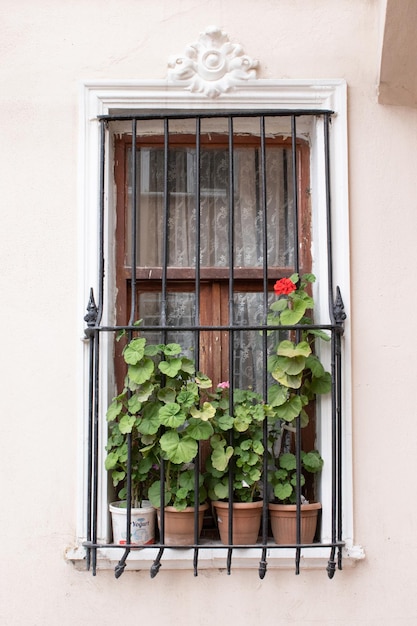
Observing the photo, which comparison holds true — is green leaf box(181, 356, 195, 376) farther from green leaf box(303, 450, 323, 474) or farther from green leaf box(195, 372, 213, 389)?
green leaf box(303, 450, 323, 474)

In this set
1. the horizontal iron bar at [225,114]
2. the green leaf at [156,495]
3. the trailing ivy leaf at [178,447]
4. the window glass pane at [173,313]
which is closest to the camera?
the trailing ivy leaf at [178,447]

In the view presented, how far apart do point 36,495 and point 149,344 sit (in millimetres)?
741

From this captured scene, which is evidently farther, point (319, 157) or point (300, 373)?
point (319, 157)

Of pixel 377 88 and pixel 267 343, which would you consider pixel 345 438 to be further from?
pixel 377 88

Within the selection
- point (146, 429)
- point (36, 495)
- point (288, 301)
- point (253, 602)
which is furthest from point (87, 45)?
point (253, 602)

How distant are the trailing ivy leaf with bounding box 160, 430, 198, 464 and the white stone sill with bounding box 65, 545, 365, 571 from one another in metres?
0.39

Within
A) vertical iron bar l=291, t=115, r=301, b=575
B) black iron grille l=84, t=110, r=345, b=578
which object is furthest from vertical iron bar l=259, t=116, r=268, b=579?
vertical iron bar l=291, t=115, r=301, b=575

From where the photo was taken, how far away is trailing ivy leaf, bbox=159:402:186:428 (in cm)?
289

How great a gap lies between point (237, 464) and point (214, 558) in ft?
1.25

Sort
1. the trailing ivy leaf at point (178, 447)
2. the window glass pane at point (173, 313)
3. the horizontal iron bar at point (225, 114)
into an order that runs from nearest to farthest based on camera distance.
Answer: the trailing ivy leaf at point (178, 447) → the horizontal iron bar at point (225, 114) → the window glass pane at point (173, 313)

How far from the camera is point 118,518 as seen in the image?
3.04 metres

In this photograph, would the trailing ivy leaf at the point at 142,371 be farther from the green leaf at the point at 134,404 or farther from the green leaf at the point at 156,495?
the green leaf at the point at 156,495

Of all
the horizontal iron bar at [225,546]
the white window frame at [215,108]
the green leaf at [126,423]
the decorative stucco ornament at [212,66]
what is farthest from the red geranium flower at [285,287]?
the horizontal iron bar at [225,546]

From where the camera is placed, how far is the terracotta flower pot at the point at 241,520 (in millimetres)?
2986
